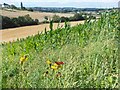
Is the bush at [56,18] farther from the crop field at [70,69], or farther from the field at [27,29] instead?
the crop field at [70,69]

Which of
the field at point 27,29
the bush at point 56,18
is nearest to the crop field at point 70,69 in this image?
the field at point 27,29

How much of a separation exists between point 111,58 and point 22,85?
83cm

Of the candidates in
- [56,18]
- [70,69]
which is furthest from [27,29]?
[70,69]

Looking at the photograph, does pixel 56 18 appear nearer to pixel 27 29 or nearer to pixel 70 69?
pixel 27 29

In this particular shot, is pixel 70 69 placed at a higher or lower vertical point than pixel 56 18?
lower

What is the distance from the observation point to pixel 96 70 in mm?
2445

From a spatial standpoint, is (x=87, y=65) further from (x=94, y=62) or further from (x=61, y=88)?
(x=61, y=88)

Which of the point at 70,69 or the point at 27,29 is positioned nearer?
the point at 70,69

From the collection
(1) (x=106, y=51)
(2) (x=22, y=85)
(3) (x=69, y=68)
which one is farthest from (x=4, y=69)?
(1) (x=106, y=51)

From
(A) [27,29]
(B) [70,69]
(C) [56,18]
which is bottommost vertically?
(A) [27,29]

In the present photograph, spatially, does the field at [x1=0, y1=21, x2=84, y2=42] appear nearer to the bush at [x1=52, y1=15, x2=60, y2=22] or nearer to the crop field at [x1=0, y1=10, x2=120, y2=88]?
the bush at [x1=52, y1=15, x2=60, y2=22]

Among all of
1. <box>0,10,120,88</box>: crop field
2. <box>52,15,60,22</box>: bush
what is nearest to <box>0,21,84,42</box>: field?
<box>52,15,60,22</box>: bush

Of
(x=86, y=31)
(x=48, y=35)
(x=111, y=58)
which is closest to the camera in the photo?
(x=111, y=58)

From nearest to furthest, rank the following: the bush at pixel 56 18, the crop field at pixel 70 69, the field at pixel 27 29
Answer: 1. the crop field at pixel 70 69
2. the bush at pixel 56 18
3. the field at pixel 27 29
